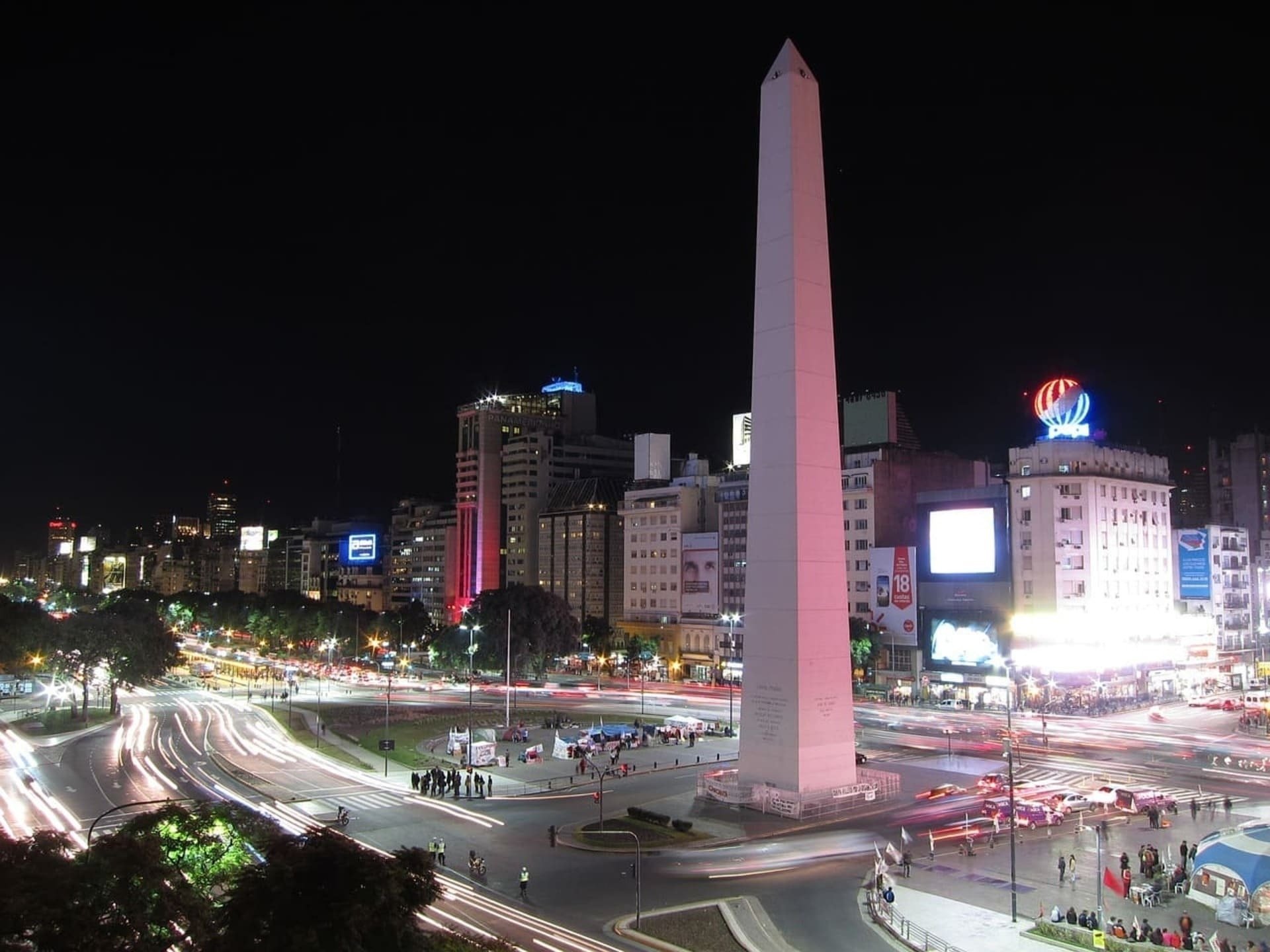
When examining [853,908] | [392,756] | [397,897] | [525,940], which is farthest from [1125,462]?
[397,897]

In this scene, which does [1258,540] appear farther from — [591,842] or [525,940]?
[525,940]

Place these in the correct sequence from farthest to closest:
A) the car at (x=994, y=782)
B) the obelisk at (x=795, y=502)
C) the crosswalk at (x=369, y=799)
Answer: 1. the car at (x=994, y=782)
2. the crosswalk at (x=369, y=799)
3. the obelisk at (x=795, y=502)

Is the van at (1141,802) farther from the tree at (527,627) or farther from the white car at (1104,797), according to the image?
the tree at (527,627)

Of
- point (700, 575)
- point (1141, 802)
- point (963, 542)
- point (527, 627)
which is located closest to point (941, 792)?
point (1141, 802)

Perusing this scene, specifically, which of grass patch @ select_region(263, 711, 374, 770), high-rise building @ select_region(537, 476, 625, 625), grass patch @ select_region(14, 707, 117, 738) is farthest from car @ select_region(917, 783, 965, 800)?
high-rise building @ select_region(537, 476, 625, 625)

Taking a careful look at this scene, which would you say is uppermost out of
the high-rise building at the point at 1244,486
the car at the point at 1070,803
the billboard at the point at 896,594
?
the high-rise building at the point at 1244,486

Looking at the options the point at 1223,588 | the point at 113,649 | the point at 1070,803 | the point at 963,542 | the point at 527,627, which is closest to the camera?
the point at 1070,803

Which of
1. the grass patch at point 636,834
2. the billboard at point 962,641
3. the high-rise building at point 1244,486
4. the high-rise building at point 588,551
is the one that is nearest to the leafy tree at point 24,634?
the grass patch at point 636,834

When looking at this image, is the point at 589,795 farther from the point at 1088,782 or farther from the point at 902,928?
the point at 1088,782
